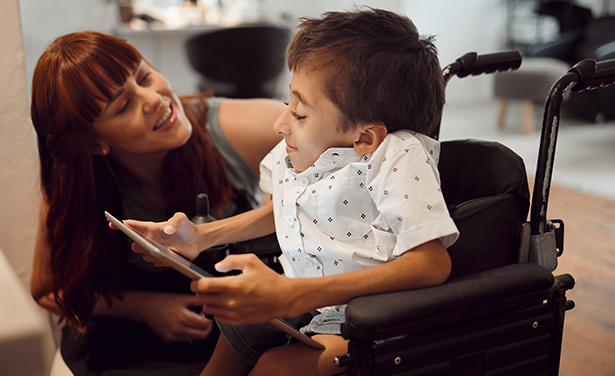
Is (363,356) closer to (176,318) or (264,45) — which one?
(176,318)

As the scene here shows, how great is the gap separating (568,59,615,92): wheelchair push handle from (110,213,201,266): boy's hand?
70cm

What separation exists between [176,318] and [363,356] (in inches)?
26.6

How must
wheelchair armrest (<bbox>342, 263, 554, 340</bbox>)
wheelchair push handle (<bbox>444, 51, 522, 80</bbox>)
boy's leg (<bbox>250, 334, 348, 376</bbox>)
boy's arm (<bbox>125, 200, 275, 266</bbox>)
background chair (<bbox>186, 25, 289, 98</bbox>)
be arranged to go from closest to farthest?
wheelchair armrest (<bbox>342, 263, 554, 340</bbox>) → boy's leg (<bbox>250, 334, 348, 376</bbox>) → boy's arm (<bbox>125, 200, 275, 266</bbox>) → wheelchair push handle (<bbox>444, 51, 522, 80</bbox>) → background chair (<bbox>186, 25, 289, 98</bbox>)

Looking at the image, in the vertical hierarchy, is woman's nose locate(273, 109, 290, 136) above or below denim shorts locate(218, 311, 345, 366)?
above

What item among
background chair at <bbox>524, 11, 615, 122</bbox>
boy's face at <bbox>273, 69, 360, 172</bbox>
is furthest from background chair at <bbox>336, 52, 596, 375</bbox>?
background chair at <bbox>524, 11, 615, 122</bbox>

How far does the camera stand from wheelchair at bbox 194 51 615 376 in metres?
0.74

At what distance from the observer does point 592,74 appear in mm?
905

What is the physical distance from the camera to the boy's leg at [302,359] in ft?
2.68

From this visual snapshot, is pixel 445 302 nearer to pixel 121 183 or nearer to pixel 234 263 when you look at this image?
pixel 234 263

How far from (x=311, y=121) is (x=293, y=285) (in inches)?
10.8

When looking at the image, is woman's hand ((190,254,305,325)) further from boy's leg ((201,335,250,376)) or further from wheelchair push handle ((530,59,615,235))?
wheelchair push handle ((530,59,615,235))

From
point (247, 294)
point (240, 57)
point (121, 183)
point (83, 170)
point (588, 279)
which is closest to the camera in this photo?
point (247, 294)

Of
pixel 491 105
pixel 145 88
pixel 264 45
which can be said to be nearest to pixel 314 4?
pixel 264 45

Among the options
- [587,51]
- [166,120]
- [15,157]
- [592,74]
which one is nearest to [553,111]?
[592,74]
